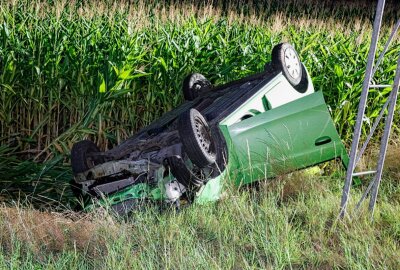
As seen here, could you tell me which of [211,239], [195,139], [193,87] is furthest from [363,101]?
[193,87]

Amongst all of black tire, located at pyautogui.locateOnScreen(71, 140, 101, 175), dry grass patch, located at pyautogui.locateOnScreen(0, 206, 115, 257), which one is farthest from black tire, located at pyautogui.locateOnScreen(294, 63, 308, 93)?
dry grass patch, located at pyautogui.locateOnScreen(0, 206, 115, 257)

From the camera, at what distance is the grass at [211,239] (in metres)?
4.95

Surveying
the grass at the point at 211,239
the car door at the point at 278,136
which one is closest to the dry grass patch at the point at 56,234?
the grass at the point at 211,239

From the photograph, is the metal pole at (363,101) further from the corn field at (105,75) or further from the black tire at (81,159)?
the corn field at (105,75)

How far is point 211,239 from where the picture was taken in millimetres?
5492

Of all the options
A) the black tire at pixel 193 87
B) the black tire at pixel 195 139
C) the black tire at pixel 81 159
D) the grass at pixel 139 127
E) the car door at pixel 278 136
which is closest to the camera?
the grass at pixel 139 127

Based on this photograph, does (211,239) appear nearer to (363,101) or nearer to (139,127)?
(363,101)

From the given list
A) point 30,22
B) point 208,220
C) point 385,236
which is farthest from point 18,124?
point 385,236

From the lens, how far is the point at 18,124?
8.81m

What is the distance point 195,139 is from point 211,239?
863 mm

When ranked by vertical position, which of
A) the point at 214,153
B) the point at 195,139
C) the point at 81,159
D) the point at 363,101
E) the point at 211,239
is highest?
the point at 363,101

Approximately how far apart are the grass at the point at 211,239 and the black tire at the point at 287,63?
1268 millimetres

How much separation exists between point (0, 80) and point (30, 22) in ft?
3.95

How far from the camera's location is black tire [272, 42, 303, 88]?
22.9 ft
